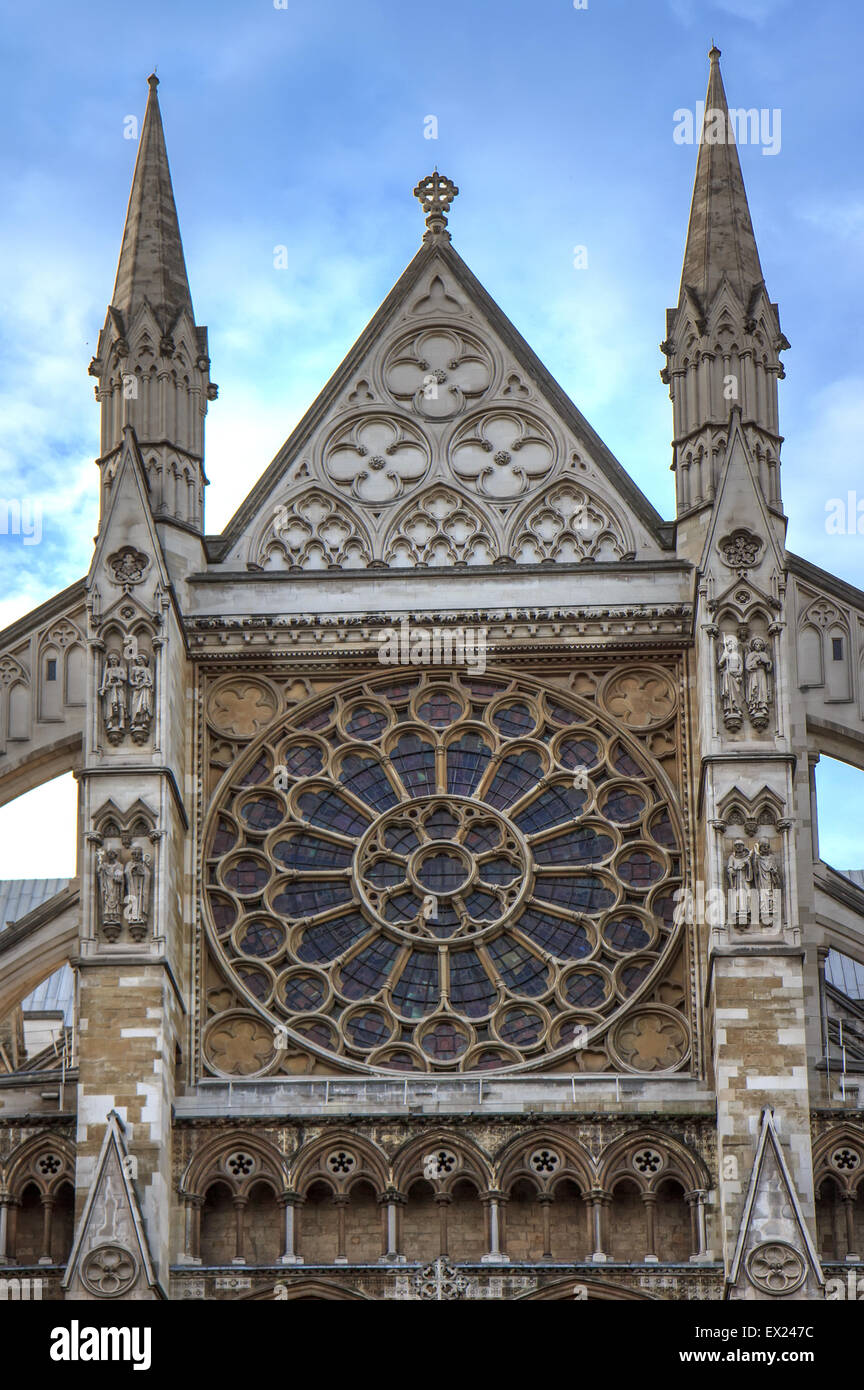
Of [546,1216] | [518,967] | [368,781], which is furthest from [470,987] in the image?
[546,1216]

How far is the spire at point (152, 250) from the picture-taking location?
32.1m

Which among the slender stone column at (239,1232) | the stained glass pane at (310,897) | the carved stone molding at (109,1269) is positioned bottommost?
the carved stone molding at (109,1269)

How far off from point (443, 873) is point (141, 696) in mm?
3518

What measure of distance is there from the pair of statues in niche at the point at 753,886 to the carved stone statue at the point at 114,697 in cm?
601

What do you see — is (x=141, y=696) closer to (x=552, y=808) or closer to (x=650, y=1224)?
(x=552, y=808)

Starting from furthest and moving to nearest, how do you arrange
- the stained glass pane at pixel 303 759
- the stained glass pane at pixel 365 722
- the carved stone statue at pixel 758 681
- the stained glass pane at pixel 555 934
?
the stained glass pane at pixel 365 722
the stained glass pane at pixel 303 759
the stained glass pane at pixel 555 934
the carved stone statue at pixel 758 681

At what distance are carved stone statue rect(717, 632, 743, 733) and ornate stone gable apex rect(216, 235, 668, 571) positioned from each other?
247 cm

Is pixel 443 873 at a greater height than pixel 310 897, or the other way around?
pixel 443 873

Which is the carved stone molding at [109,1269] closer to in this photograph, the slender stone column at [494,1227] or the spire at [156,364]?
the slender stone column at [494,1227]

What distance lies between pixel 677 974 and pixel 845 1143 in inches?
101

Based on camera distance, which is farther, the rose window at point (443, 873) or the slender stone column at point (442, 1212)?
the rose window at point (443, 873)

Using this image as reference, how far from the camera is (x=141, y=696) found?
95.7 ft

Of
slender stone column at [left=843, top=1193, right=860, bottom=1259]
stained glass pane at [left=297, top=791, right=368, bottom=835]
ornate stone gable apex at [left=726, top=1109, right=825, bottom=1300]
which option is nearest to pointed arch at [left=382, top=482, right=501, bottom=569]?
stained glass pane at [left=297, top=791, right=368, bottom=835]

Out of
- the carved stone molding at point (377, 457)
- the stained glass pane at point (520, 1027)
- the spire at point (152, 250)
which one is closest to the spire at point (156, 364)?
the spire at point (152, 250)
